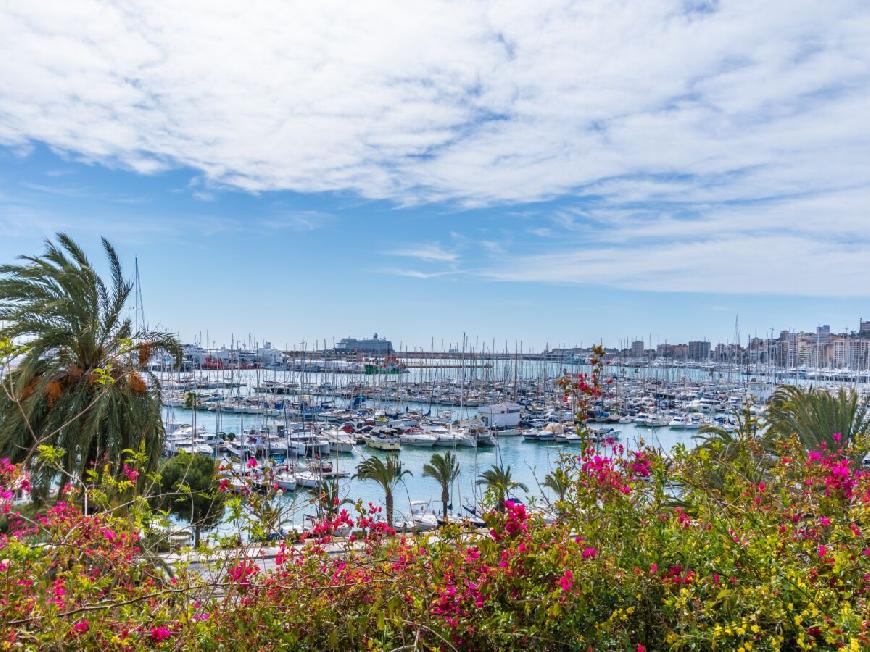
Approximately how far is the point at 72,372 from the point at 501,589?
7.99 m

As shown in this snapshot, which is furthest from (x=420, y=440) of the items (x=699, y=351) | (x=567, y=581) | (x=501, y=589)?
(x=699, y=351)

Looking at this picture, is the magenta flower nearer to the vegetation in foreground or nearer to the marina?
the vegetation in foreground

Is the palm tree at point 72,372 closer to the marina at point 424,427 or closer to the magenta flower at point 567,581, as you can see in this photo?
the magenta flower at point 567,581

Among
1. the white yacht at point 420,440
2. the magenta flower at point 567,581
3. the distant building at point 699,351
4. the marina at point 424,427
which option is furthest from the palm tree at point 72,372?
the distant building at point 699,351

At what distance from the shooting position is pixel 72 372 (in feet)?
29.5

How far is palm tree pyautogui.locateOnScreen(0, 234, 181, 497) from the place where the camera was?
859 centimetres

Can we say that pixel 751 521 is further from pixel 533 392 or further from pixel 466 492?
pixel 533 392

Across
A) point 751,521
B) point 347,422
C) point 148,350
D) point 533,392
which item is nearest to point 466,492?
point 347,422

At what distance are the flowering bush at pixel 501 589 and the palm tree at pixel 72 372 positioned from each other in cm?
565

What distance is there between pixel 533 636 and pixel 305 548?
1304 millimetres

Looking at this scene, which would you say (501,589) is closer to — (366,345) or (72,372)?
(72,372)

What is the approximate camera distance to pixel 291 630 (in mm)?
3006

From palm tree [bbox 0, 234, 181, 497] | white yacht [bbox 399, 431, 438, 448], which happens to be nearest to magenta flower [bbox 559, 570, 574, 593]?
palm tree [bbox 0, 234, 181, 497]

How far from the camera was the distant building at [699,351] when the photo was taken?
14227 centimetres
